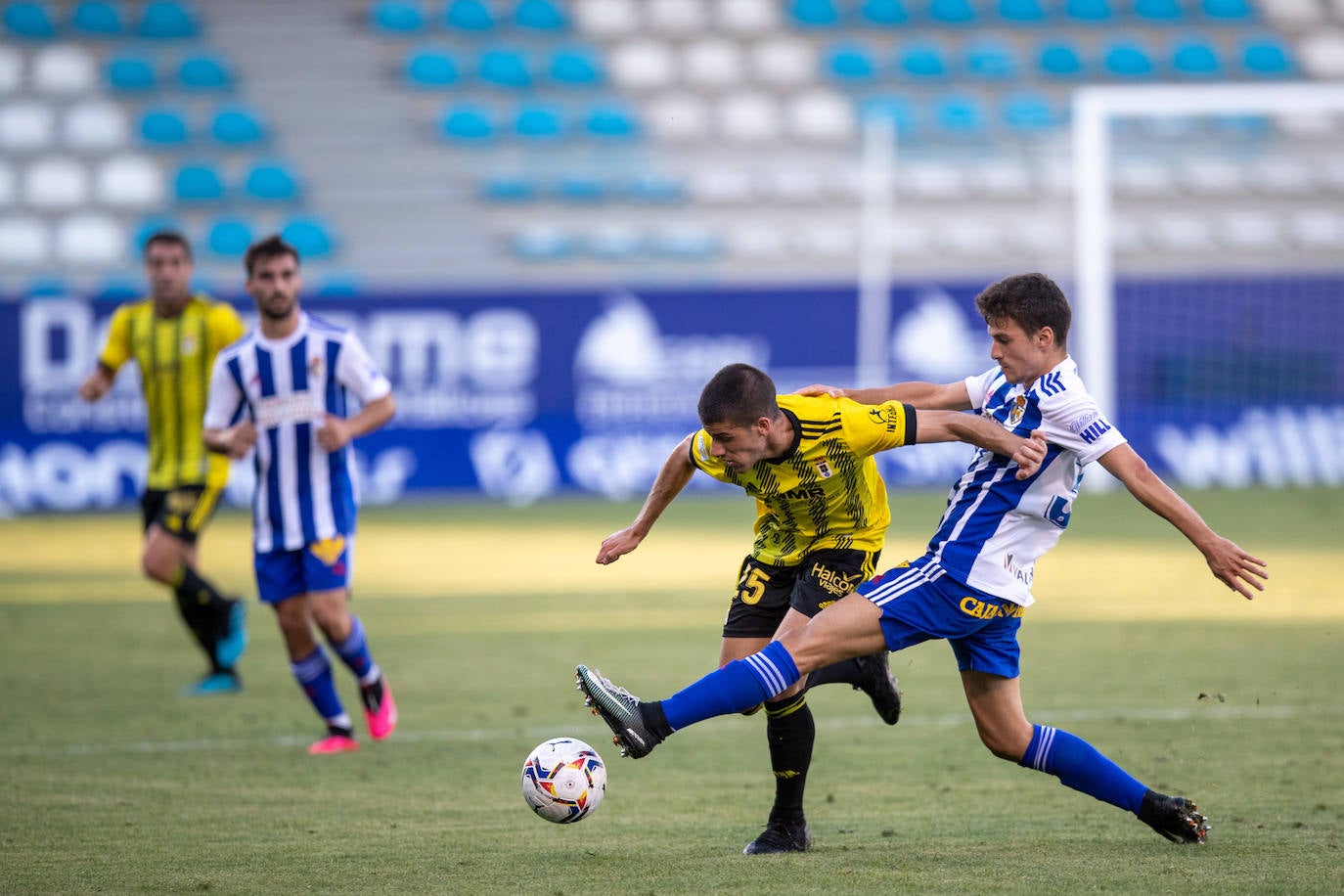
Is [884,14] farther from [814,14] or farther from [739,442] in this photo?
[739,442]

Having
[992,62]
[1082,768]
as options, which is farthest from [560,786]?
[992,62]

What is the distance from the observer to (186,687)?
8531mm

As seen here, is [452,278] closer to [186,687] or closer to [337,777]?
[186,687]

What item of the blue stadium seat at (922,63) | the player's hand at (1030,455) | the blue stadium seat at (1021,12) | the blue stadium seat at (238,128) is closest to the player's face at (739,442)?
the player's hand at (1030,455)

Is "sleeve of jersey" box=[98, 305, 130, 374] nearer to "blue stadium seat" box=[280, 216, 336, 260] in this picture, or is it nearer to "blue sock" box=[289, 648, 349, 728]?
"blue sock" box=[289, 648, 349, 728]

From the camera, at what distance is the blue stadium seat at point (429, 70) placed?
83.1 ft

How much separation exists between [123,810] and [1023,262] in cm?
1898

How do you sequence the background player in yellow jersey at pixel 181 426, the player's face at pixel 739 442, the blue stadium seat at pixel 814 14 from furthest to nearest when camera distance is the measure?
the blue stadium seat at pixel 814 14, the background player in yellow jersey at pixel 181 426, the player's face at pixel 739 442

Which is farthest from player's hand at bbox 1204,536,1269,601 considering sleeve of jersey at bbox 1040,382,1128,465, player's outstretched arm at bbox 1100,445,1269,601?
sleeve of jersey at bbox 1040,382,1128,465

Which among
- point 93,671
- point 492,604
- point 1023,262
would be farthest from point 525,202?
point 93,671

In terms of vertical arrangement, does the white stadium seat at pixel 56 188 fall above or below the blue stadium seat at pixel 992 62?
below

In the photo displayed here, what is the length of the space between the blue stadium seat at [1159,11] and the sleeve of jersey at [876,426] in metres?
23.4

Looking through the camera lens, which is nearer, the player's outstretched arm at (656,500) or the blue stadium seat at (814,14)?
the player's outstretched arm at (656,500)

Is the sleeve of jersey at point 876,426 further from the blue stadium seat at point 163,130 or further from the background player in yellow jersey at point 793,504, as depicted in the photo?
the blue stadium seat at point 163,130
